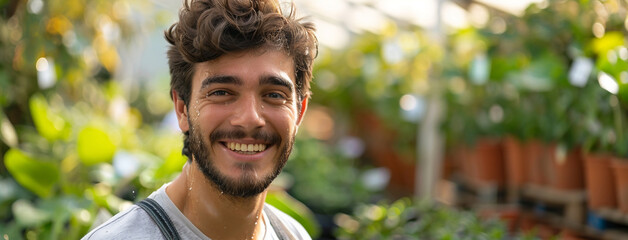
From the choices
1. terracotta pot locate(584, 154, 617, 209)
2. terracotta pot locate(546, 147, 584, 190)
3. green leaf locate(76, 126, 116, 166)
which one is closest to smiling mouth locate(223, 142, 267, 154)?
green leaf locate(76, 126, 116, 166)

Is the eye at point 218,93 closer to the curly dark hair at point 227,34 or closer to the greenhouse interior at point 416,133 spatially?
the curly dark hair at point 227,34

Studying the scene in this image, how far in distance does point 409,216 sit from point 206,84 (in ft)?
6.02

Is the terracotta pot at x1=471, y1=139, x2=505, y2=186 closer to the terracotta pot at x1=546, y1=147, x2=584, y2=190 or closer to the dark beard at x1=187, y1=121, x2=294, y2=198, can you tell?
the terracotta pot at x1=546, y1=147, x2=584, y2=190

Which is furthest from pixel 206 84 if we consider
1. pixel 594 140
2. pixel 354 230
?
pixel 594 140

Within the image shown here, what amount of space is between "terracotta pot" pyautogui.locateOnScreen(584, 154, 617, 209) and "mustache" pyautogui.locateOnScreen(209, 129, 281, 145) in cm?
222

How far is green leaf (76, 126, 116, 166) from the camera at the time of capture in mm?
2719

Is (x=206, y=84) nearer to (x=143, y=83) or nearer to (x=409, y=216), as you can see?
(x=409, y=216)

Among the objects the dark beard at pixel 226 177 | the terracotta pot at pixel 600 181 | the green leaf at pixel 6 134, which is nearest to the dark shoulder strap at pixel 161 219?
the dark beard at pixel 226 177

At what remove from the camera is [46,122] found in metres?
2.98

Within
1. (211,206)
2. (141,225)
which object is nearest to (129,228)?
(141,225)

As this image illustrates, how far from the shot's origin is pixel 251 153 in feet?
3.90

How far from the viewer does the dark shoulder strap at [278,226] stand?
1.43 metres

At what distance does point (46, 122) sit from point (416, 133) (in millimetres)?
2835

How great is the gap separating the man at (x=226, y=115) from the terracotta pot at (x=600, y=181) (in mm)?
2149
